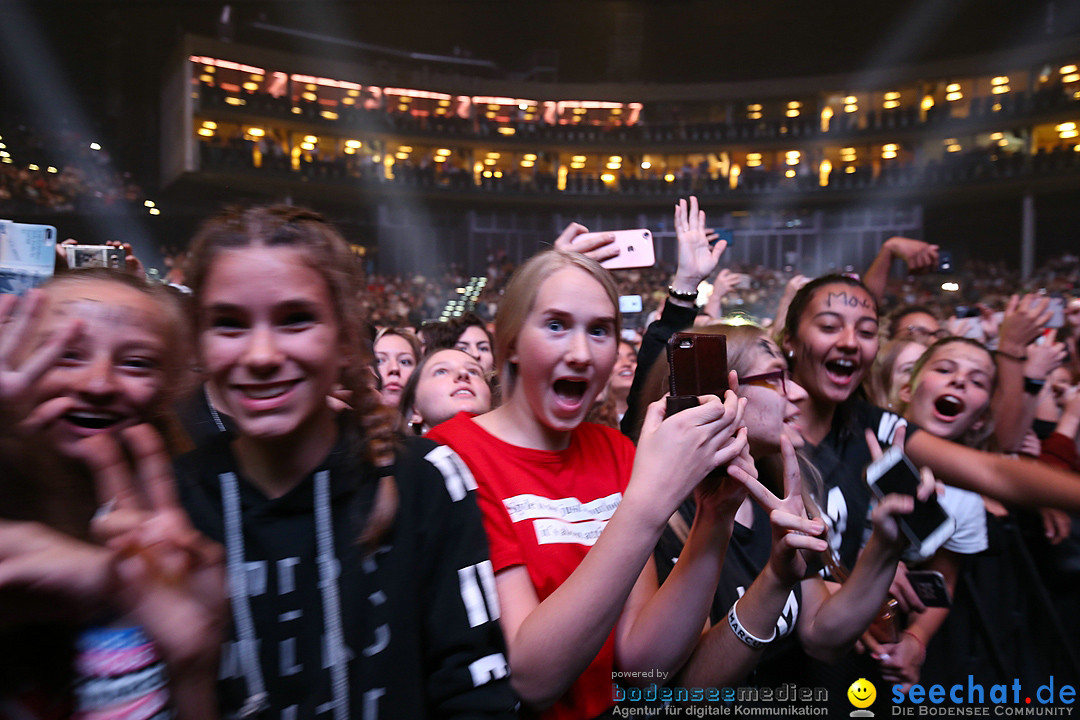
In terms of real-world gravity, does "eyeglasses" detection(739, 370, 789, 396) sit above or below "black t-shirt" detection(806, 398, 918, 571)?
above

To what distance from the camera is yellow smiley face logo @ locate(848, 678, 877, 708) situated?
2.06m

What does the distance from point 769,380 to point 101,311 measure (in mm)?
1459

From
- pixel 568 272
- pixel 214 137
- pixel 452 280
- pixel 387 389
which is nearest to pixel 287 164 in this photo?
pixel 214 137

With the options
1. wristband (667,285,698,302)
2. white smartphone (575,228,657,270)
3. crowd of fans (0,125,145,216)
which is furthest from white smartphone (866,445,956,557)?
crowd of fans (0,125,145,216)

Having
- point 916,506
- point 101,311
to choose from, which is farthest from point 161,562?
point 916,506

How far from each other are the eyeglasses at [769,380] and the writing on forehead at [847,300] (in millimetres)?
672

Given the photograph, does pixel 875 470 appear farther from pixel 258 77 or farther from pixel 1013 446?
pixel 258 77

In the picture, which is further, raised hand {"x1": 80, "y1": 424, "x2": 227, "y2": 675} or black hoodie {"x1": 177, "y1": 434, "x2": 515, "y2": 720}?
black hoodie {"x1": 177, "y1": 434, "x2": 515, "y2": 720}

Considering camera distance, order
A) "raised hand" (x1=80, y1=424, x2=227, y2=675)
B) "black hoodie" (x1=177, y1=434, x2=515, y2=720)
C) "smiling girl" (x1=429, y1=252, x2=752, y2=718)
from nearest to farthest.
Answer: "raised hand" (x1=80, y1=424, x2=227, y2=675)
"black hoodie" (x1=177, y1=434, x2=515, y2=720)
"smiling girl" (x1=429, y1=252, x2=752, y2=718)

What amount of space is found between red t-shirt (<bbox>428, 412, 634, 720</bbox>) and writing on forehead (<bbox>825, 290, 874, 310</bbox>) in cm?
123

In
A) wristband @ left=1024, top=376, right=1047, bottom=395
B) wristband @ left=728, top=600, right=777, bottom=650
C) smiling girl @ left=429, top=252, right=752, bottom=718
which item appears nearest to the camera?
smiling girl @ left=429, top=252, right=752, bottom=718

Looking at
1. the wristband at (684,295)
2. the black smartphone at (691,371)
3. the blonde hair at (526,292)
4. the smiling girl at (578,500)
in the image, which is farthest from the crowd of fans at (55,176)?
the black smartphone at (691,371)

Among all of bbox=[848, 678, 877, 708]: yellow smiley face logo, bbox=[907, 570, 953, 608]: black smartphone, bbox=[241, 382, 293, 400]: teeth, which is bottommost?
bbox=[848, 678, 877, 708]: yellow smiley face logo

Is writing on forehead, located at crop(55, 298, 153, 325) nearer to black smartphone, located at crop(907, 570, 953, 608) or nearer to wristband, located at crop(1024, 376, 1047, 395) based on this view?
black smartphone, located at crop(907, 570, 953, 608)
